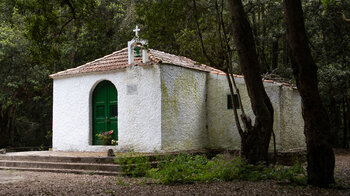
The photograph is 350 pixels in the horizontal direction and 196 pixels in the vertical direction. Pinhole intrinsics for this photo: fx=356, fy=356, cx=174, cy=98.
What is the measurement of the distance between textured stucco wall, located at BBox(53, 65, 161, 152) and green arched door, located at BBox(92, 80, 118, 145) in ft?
0.80

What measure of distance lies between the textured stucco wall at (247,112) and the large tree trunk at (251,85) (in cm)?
411

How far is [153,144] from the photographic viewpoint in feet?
38.8

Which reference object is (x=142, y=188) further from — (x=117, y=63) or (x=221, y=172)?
(x=117, y=63)

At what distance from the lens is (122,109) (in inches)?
496

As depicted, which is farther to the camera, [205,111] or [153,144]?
[205,111]

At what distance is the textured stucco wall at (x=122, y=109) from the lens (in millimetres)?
12039

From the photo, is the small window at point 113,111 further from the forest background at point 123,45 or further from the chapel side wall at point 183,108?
the forest background at point 123,45

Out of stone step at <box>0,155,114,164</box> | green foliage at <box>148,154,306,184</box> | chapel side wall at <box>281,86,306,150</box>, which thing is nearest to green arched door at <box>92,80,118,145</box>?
stone step at <box>0,155,114,164</box>

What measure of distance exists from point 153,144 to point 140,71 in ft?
8.49

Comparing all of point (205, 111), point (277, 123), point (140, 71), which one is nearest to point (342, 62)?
point (277, 123)

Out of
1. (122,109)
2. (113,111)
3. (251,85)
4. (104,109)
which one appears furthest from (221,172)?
(104,109)

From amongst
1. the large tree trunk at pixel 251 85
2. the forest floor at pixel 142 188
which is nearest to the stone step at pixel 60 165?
the forest floor at pixel 142 188

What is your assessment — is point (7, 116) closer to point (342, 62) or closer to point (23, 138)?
point (23, 138)

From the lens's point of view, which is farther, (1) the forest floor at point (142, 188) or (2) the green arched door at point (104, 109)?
(2) the green arched door at point (104, 109)
